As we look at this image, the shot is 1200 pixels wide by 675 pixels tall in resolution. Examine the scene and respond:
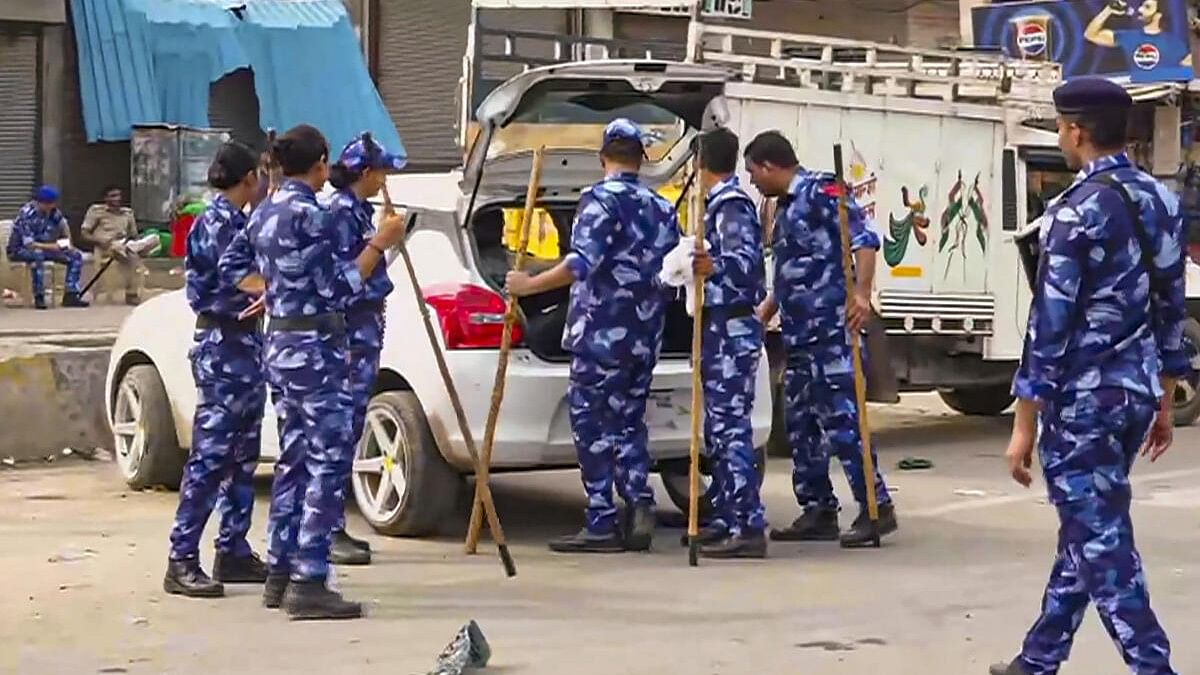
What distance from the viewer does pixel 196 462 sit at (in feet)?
25.1

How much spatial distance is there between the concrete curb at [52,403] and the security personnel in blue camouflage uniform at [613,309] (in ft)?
13.7

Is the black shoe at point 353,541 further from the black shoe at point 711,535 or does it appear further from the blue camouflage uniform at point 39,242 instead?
the blue camouflage uniform at point 39,242

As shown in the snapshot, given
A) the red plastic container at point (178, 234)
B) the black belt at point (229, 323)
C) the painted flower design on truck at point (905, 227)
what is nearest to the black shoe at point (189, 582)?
the black belt at point (229, 323)

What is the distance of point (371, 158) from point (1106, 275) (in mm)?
3298

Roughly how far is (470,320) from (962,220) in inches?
205

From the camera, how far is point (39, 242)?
65.6ft

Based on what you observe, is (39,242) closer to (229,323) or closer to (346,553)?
(346,553)

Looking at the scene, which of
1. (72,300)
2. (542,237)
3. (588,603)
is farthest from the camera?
(72,300)

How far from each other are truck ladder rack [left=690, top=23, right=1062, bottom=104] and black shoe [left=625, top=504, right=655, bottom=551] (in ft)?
12.8

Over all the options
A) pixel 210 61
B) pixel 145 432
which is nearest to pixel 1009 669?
pixel 145 432

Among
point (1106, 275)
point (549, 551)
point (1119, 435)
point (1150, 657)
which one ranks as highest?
point (1106, 275)

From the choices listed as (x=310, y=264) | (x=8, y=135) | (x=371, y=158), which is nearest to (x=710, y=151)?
(x=371, y=158)

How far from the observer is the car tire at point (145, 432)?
10.2 meters

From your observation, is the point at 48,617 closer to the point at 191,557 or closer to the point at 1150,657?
the point at 191,557
